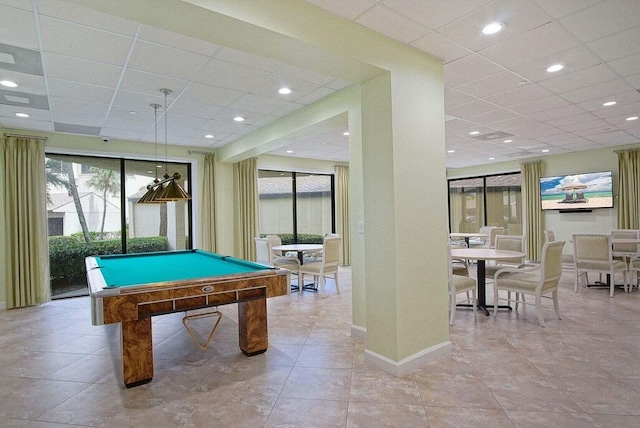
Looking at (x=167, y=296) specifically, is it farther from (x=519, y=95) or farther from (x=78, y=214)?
(x=78, y=214)

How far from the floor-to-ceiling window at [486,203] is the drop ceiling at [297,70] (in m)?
4.06

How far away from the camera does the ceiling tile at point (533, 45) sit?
285 cm

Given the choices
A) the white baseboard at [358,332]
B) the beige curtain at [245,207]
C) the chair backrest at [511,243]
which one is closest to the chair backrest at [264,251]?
the beige curtain at [245,207]

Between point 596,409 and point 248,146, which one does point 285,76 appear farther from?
point 596,409

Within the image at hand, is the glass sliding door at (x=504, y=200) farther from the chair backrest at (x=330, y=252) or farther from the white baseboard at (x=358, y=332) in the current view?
the white baseboard at (x=358, y=332)

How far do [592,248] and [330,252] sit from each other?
13.9 ft

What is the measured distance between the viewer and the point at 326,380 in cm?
286

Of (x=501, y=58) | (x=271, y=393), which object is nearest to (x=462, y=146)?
(x=501, y=58)

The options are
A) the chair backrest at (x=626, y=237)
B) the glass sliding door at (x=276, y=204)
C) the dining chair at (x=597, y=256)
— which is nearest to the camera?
the dining chair at (x=597, y=256)

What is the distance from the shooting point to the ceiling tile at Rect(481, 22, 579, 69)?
285 centimetres

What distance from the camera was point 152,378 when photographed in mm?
2984

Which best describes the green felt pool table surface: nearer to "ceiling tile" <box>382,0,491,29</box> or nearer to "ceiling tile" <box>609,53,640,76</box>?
"ceiling tile" <box>382,0,491,29</box>

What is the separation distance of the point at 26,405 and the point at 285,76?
11.8 feet

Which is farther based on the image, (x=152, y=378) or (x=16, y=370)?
(x=16, y=370)
